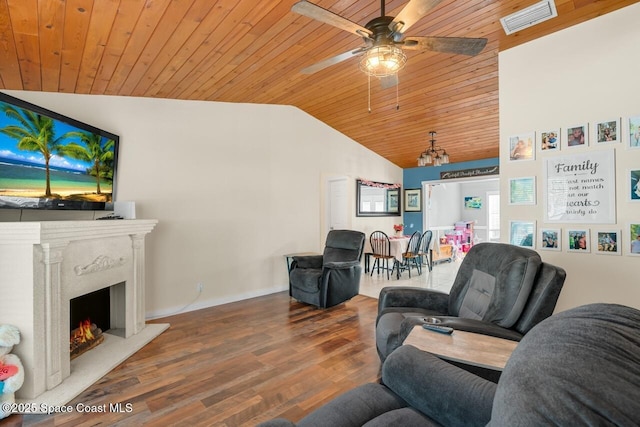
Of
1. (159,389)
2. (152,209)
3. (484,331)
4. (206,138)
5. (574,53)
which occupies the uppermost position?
(574,53)

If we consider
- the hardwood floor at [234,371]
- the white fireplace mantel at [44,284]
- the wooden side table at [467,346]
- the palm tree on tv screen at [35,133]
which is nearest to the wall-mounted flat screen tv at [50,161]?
the palm tree on tv screen at [35,133]

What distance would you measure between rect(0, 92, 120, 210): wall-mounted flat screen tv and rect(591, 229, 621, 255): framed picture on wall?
4216mm

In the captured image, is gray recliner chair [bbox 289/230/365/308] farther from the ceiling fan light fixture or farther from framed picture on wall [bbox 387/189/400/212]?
framed picture on wall [bbox 387/189/400/212]

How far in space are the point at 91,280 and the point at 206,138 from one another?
7.03 feet

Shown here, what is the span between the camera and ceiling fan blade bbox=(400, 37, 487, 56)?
1853 millimetres

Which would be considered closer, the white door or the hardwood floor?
the hardwood floor

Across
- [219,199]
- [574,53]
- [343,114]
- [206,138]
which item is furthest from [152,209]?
[574,53]

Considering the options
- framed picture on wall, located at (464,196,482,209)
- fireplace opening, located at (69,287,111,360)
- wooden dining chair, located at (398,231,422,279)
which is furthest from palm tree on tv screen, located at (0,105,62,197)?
framed picture on wall, located at (464,196,482,209)

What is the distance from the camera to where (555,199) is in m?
2.44

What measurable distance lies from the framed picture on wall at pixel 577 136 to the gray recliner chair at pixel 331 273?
2.40 metres

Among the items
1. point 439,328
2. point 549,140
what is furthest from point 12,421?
point 549,140

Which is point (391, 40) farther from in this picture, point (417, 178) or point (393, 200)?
point (417, 178)

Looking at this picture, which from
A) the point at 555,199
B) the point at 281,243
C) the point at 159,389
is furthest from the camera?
the point at 281,243

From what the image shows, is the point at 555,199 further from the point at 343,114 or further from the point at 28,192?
the point at 28,192
